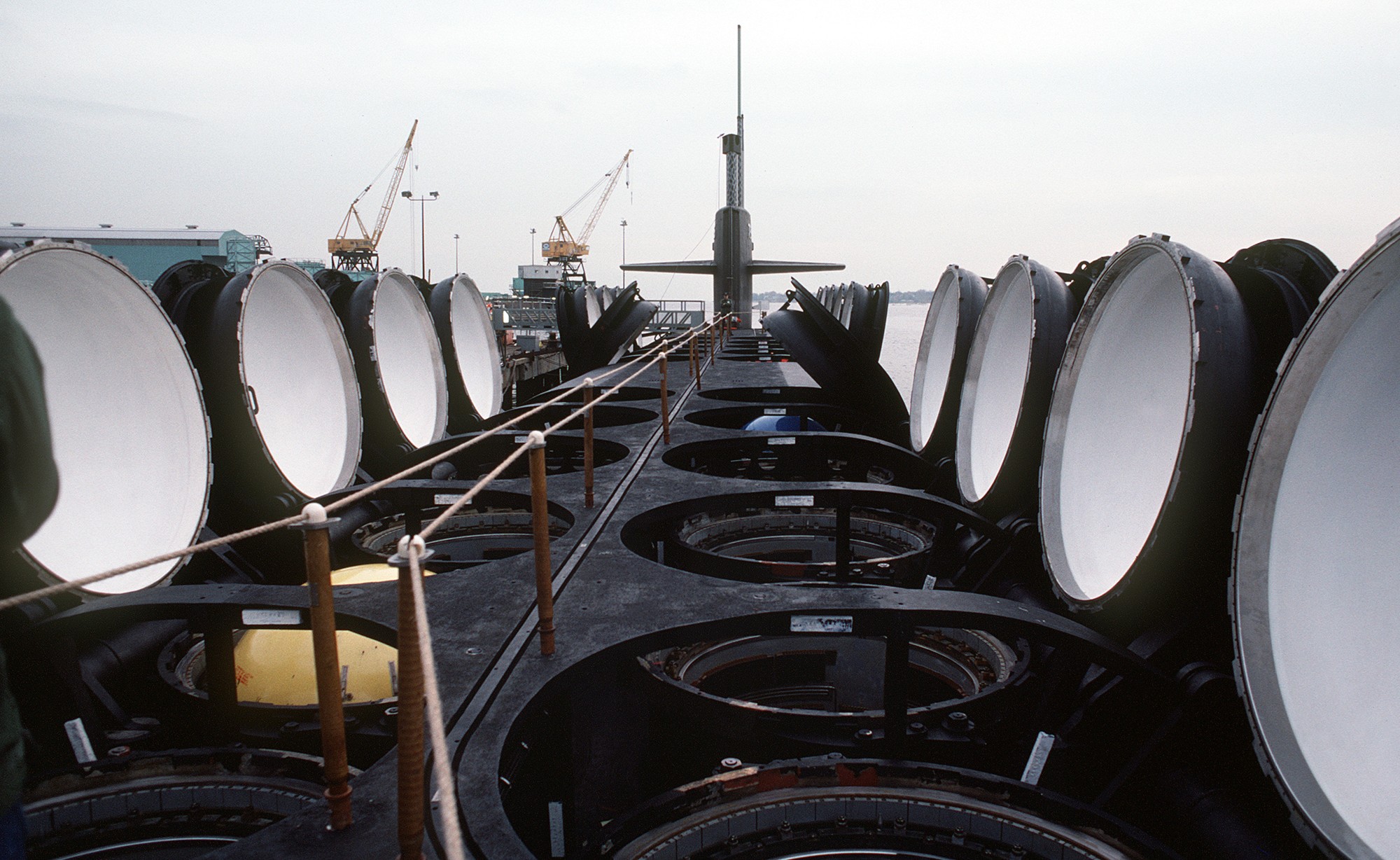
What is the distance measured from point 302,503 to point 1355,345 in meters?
7.80

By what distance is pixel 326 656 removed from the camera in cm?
291

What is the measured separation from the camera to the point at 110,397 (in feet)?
21.3

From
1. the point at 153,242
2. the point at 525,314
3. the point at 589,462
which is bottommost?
the point at 589,462

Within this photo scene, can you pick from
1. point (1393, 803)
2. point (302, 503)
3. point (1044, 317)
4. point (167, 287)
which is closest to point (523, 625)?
point (302, 503)

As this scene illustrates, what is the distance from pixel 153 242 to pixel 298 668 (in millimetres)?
93929

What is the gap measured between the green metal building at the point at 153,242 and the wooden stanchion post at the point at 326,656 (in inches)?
3202

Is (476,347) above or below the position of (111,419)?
above

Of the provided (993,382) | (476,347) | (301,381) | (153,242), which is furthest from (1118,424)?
(153,242)

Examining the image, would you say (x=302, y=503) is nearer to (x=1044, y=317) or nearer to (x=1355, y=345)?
(x=1044, y=317)

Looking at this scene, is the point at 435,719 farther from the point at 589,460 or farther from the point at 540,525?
the point at 589,460

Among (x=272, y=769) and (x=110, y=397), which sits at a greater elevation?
(x=110, y=397)

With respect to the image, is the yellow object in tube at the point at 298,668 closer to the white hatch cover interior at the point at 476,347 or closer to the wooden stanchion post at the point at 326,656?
the wooden stanchion post at the point at 326,656

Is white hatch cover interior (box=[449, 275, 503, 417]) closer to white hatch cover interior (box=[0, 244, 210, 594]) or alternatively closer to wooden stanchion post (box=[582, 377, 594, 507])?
wooden stanchion post (box=[582, 377, 594, 507])

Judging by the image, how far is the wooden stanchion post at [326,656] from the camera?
2.74 meters
